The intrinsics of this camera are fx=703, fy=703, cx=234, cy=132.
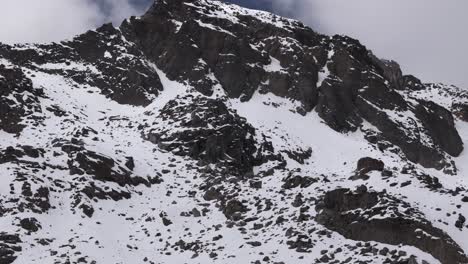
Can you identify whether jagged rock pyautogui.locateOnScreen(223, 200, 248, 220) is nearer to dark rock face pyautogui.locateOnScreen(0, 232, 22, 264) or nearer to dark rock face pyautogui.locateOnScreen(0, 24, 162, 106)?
dark rock face pyautogui.locateOnScreen(0, 232, 22, 264)

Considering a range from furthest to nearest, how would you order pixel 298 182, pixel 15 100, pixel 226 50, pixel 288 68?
pixel 226 50, pixel 288 68, pixel 15 100, pixel 298 182

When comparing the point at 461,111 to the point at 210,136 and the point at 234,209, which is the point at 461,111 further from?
the point at 234,209

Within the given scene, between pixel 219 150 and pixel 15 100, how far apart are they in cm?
2053

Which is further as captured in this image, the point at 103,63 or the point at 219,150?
the point at 103,63

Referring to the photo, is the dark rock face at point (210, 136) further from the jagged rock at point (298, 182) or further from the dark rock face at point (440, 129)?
the dark rock face at point (440, 129)

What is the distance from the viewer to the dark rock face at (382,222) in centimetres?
3475

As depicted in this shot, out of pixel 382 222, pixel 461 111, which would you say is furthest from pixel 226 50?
pixel 382 222

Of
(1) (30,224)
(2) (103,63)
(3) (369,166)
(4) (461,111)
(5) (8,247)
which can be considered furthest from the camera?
(4) (461,111)

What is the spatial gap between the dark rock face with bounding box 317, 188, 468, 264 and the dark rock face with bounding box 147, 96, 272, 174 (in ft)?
59.9

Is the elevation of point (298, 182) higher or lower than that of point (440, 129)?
lower

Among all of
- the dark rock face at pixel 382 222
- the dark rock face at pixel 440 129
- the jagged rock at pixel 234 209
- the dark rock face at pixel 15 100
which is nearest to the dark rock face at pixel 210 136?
the jagged rock at pixel 234 209

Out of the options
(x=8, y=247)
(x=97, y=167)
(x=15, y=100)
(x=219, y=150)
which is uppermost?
(x=15, y=100)

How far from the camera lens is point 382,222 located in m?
37.2

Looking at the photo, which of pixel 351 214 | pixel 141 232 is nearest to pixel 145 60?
pixel 141 232
